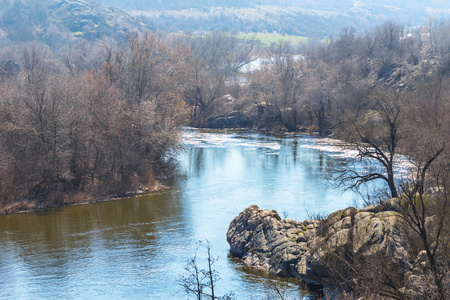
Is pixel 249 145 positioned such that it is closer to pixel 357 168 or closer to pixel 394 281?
pixel 357 168

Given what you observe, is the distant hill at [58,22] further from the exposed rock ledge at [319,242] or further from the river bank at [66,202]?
the exposed rock ledge at [319,242]

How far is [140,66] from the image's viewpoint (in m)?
42.5

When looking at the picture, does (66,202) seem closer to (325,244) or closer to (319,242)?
(319,242)

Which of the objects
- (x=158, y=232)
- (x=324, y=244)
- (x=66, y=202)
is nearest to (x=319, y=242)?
(x=324, y=244)

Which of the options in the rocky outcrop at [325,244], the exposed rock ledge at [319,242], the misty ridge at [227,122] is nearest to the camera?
the rocky outcrop at [325,244]

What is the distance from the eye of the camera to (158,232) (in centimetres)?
2528

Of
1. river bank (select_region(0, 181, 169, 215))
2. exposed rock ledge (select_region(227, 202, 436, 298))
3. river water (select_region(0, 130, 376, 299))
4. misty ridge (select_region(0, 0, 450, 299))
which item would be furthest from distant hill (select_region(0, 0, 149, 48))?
exposed rock ledge (select_region(227, 202, 436, 298))

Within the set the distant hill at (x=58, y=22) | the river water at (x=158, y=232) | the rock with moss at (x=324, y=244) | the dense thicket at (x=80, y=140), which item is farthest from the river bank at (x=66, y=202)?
the distant hill at (x=58, y=22)

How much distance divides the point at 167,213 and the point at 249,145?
25.7 metres

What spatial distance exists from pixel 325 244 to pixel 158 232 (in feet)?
33.8

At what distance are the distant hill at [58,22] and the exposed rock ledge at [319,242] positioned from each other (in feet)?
417

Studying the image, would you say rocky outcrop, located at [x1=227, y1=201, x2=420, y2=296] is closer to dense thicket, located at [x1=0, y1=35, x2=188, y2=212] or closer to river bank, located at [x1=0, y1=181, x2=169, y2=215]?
river bank, located at [x1=0, y1=181, x2=169, y2=215]

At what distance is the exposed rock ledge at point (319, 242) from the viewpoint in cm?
1617

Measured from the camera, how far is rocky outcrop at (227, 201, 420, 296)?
16053 millimetres
